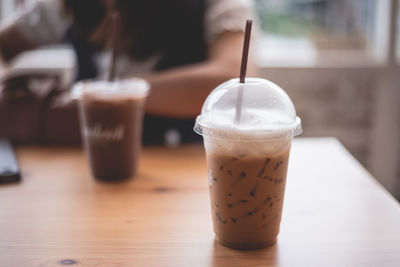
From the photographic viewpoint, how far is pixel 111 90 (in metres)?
1.00

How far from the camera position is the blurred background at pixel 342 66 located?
242cm

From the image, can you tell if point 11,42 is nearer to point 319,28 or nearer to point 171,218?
point 171,218

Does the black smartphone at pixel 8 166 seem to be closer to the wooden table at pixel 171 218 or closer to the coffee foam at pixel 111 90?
the wooden table at pixel 171 218

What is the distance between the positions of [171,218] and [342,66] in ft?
5.90

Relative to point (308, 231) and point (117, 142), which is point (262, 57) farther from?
point (308, 231)

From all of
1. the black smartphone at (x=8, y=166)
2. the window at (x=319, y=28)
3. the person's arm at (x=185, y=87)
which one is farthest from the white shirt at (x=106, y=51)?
Answer: the window at (x=319, y=28)

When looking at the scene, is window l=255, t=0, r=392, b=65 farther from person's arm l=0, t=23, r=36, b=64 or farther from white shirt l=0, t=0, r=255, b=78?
person's arm l=0, t=23, r=36, b=64

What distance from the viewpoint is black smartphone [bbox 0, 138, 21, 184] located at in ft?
3.40

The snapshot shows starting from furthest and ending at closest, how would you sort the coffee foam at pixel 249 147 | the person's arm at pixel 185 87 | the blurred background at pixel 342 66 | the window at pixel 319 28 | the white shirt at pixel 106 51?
the window at pixel 319 28
the blurred background at pixel 342 66
the white shirt at pixel 106 51
the person's arm at pixel 185 87
the coffee foam at pixel 249 147

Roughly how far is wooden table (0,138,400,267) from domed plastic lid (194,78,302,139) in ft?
0.60

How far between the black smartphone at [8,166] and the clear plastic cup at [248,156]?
513mm

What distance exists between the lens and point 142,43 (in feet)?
4.96

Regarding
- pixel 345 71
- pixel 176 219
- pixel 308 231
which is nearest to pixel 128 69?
pixel 176 219

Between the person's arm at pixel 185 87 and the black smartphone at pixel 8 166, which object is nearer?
the black smartphone at pixel 8 166
